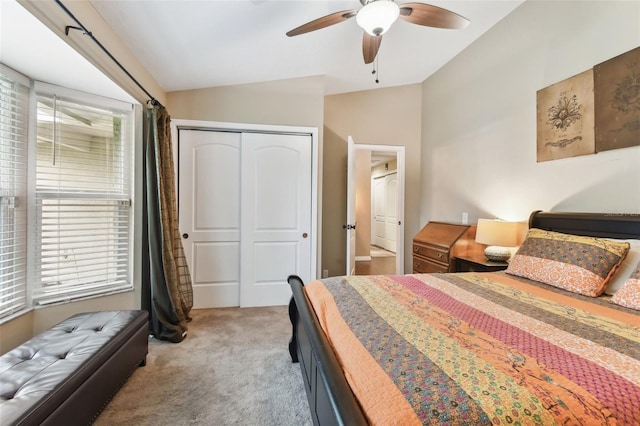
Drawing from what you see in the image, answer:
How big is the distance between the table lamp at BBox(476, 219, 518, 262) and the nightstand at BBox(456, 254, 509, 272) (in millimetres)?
69

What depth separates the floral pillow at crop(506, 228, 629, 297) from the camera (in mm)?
1501

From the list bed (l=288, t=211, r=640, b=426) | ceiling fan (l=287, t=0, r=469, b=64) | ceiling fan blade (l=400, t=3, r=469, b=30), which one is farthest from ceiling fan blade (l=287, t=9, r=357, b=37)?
bed (l=288, t=211, r=640, b=426)

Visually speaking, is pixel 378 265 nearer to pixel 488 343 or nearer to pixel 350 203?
pixel 350 203

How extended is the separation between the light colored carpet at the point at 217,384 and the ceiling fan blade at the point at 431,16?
97.6 inches

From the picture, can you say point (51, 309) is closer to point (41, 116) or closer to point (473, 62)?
point (41, 116)

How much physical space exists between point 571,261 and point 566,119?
1.21m

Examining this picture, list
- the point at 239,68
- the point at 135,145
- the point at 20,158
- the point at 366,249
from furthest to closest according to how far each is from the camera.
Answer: the point at 366,249
the point at 239,68
the point at 135,145
the point at 20,158

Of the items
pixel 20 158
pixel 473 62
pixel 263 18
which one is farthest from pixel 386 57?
pixel 20 158

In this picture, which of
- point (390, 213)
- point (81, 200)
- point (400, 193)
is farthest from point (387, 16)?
point (390, 213)

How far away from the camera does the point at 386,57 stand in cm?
313

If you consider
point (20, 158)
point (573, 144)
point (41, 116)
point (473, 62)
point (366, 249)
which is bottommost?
point (366, 249)

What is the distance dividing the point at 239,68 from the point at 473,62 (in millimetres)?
2581

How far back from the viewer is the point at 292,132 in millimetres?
3199

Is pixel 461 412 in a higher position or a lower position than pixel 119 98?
lower
